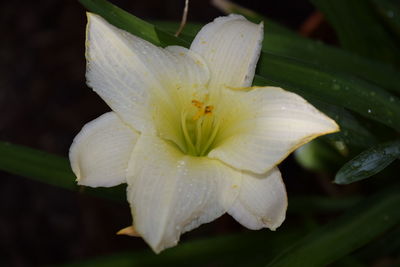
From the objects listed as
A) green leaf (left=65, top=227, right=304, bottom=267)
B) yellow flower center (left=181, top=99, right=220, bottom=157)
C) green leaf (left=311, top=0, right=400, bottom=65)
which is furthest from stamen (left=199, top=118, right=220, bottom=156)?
green leaf (left=311, top=0, right=400, bottom=65)

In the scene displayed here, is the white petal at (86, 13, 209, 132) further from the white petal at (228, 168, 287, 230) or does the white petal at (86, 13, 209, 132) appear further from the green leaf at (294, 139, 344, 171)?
the green leaf at (294, 139, 344, 171)

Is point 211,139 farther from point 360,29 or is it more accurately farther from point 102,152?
point 360,29

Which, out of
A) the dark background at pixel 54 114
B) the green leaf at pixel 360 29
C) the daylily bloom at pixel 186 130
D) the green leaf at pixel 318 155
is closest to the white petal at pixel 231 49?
the daylily bloom at pixel 186 130

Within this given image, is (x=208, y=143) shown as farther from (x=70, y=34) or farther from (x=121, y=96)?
(x=70, y=34)

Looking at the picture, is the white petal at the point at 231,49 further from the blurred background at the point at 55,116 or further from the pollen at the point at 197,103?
the blurred background at the point at 55,116

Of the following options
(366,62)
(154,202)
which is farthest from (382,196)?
(154,202)
